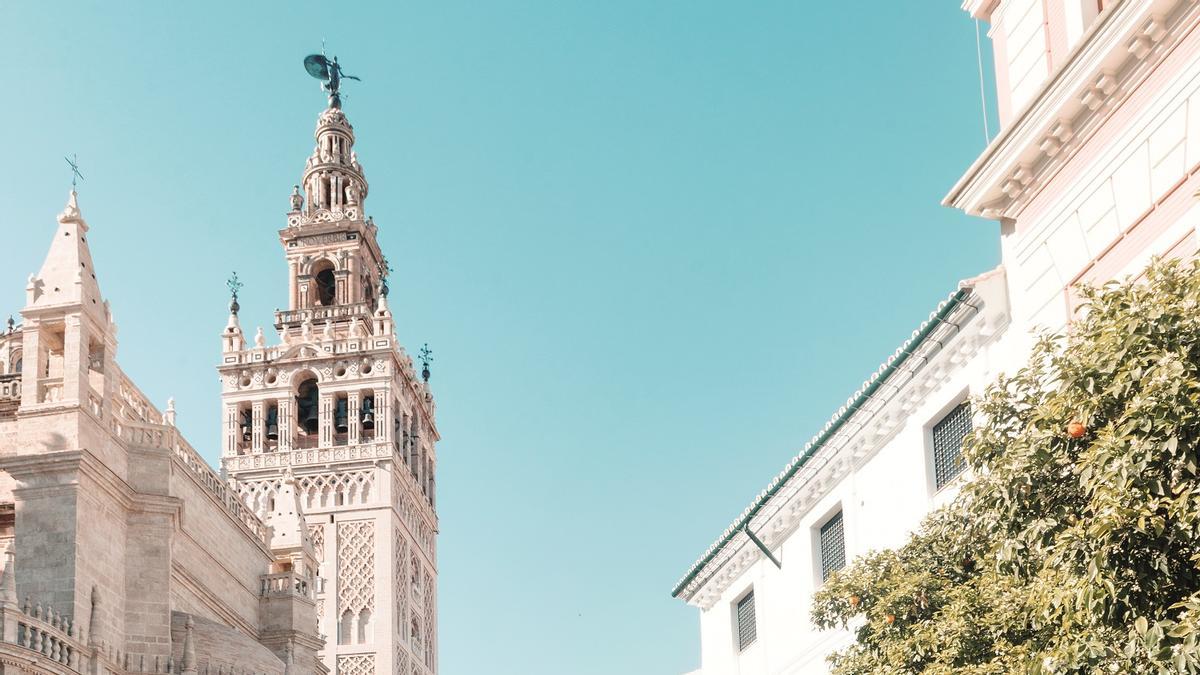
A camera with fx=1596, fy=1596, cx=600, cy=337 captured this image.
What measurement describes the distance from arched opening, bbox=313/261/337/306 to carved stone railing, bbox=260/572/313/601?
2573 centimetres

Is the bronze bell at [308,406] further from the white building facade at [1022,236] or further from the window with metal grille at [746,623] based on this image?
the white building facade at [1022,236]

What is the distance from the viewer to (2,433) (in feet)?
85.2

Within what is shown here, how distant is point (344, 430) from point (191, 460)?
2658 cm

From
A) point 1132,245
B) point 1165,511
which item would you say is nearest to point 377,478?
point 1132,245

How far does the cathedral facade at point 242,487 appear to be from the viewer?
2489 centimetres

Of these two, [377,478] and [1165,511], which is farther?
[377,478]

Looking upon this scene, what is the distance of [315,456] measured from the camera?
5603 centimetres

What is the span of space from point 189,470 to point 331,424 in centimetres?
2619

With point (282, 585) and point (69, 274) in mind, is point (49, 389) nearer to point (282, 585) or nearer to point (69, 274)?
point (69, 274)

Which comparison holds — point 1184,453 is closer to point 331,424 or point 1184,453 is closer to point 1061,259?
point 1061,259

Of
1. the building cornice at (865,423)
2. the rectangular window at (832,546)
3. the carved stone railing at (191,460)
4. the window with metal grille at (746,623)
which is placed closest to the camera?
the building cornice at (865,423)

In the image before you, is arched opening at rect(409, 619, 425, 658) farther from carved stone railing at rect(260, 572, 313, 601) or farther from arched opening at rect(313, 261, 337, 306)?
carved stone railing at rect(260, 572, 313, 601)

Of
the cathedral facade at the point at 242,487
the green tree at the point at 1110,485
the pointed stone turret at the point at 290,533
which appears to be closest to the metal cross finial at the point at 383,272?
the cathedral facade at the point at 242,487

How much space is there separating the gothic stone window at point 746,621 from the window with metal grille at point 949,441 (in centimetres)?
872
